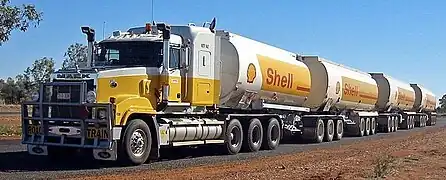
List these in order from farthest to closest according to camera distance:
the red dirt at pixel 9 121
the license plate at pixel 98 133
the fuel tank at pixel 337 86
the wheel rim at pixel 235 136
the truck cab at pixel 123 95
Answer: the red dirt at pixel 9 121 < the fuel tank at pixel 337 86 < the wheel rim at pixel 235 136 < the truck cab at pixel 123 95 < the license plate at pixel 98 133

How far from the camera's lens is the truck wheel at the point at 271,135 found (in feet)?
71.4

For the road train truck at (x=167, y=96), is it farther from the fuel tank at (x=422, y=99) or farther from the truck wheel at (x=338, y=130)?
the fuel tank at (x=422, y=99)

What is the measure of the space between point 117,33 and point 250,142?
18.2 ft

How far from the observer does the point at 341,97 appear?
99.3ft

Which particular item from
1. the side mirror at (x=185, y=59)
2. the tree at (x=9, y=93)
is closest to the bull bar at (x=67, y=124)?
the side mirror at (x=185, y=59)

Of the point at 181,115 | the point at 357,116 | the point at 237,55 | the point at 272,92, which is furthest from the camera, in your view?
the point at 357,116

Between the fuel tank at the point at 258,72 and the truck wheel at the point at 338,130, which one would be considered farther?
the truck wheel at the point at 338,130

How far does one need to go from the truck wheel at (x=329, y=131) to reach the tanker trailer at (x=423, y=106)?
2498 centimetres

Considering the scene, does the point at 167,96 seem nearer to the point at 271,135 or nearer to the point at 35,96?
the point at 35,96

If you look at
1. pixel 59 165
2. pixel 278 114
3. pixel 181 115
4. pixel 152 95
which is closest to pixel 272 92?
pixel 278 114

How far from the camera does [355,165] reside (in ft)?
51.1

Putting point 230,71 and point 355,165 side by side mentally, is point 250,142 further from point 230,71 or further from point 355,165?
point 355,165

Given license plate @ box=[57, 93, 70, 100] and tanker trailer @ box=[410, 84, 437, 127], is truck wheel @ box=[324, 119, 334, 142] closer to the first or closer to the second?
license plate @ box=[57, 93, 70, 100]

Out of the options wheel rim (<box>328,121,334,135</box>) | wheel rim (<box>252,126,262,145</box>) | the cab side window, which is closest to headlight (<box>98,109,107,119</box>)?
the cab side window
